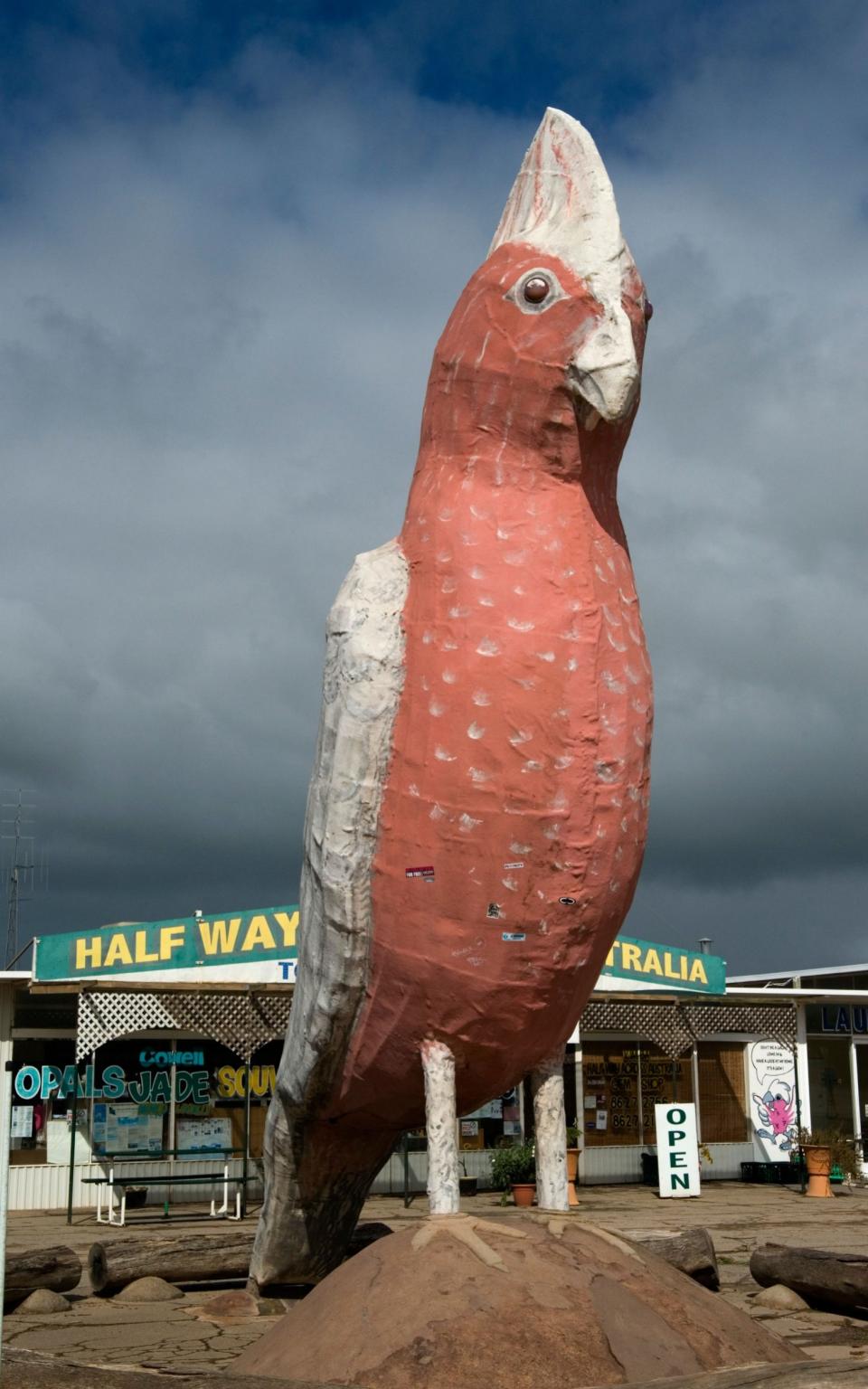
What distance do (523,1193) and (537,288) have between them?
11.9 metres

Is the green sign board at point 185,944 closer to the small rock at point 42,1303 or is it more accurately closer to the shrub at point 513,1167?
the shrub at point 513,1167

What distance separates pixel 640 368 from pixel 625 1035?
52.3 ft

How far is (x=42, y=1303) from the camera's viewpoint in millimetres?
7852

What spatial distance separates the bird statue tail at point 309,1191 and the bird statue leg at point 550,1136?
84 cm

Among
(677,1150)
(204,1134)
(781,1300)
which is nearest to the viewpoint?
(781,1300)

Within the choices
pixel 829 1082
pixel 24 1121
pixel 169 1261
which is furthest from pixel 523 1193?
pixel 829 1082

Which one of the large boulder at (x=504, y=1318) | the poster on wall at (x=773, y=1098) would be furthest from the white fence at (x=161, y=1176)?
the large boulder at (x=504, y=1318)

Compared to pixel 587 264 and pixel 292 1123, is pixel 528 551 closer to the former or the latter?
pixel 587 264

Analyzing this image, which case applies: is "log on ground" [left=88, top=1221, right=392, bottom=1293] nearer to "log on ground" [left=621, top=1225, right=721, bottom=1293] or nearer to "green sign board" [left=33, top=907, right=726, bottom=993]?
"log on ground" [left=621, top=1225, right=721, bottom=1293]

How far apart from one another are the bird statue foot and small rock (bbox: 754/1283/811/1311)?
3877 mm

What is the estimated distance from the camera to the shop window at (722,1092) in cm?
2000

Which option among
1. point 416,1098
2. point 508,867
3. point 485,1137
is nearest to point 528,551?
point 508,867

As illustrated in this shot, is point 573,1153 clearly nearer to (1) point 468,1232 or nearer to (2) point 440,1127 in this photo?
(2) point 440,1127

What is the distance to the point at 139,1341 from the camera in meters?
6.66
